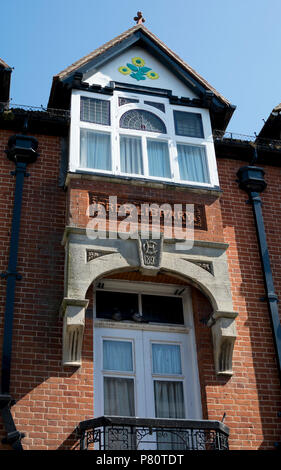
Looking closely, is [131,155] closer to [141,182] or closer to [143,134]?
[143,134]

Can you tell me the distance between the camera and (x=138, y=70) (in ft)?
44.8

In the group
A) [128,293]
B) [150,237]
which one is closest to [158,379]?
[128,293]

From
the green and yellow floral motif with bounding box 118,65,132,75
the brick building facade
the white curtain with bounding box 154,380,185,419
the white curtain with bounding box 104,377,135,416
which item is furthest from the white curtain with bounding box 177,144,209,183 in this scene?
the white curtain with bounding box 104,377,135,416

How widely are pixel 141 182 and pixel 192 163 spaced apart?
4.35 ft

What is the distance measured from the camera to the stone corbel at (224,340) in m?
10.6

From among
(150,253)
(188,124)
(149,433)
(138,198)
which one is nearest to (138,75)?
(188,124)

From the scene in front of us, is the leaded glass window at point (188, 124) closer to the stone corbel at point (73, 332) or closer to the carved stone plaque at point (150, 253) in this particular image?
the carved stone plaque at point (150, 253)

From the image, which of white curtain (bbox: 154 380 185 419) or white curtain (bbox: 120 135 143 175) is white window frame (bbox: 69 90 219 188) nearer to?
white curtain (bbox: 120 135 143 175)

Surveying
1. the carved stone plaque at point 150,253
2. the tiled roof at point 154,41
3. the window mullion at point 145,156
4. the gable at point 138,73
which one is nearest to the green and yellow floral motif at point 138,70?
the gable at point 138,73

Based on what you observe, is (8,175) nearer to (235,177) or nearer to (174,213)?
(174,213)

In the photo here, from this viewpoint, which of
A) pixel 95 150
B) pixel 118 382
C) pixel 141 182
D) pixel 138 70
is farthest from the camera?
pixel 138 70

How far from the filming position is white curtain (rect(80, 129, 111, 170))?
39.3 feet

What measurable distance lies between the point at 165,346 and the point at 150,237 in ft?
6.12

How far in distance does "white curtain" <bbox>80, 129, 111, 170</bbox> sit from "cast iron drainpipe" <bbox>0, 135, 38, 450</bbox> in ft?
3.26
